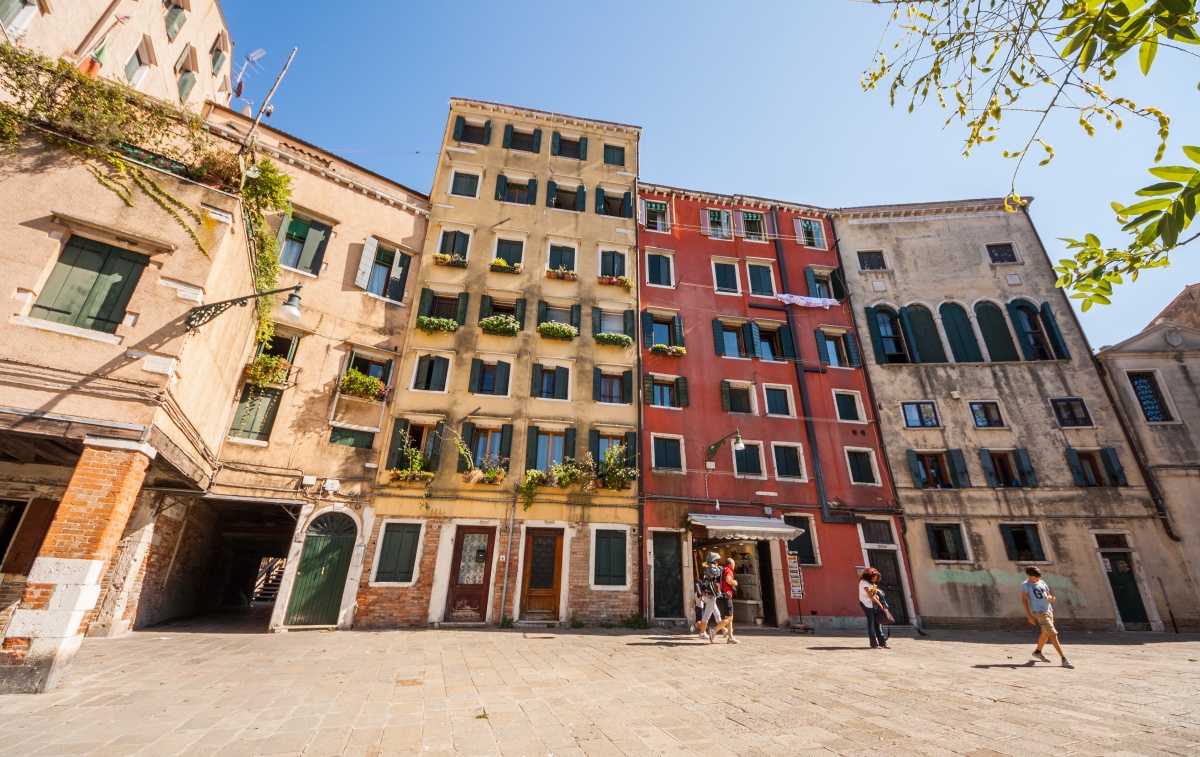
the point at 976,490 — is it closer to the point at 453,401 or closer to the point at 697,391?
the point at 697,391

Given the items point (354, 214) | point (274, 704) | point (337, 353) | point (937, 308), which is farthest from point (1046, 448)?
point (354, 214)

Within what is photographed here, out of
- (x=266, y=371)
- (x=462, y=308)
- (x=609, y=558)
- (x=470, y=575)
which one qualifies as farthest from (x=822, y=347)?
(x=266, y=371)

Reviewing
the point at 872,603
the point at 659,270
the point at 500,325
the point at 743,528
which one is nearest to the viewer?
the point at 872,603

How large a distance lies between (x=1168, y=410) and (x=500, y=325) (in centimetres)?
2454

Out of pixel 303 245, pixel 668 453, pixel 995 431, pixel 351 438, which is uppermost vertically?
pixel 303 245

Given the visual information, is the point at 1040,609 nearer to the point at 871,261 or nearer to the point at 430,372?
the point at 430,372

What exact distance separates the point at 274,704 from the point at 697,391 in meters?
15.0

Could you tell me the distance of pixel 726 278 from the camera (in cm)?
2066

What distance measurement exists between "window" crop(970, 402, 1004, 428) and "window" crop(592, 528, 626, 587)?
1464 cm

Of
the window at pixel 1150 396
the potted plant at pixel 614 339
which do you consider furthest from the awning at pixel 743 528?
the window at pixel 1150 396

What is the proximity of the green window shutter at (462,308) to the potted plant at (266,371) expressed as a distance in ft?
18.1

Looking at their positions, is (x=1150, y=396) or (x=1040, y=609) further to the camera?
(x=1150, y=396)

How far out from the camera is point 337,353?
14.5 metres

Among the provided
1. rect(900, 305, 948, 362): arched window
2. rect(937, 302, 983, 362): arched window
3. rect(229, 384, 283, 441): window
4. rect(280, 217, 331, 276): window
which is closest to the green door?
rect(229, 384, 283, 441): window
